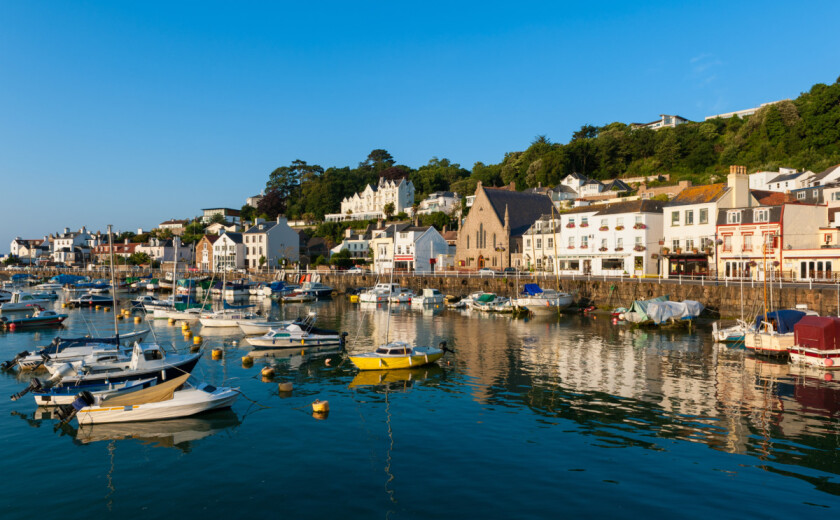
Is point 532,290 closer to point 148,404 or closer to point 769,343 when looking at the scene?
point 769,343

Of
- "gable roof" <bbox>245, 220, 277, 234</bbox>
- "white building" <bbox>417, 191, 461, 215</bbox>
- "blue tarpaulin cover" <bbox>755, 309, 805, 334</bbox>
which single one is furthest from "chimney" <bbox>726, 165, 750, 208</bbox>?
"gable roof" <bbox>245, 220, 277, 234</bbox>

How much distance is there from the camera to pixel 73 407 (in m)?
20.9

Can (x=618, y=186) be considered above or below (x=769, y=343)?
above

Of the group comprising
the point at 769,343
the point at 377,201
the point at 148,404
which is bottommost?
Answer: the point at 148,404

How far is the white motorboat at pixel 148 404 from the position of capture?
68.9 ft

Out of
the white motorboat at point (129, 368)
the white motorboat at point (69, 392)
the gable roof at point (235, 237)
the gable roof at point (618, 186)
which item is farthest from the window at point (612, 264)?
the gable roof at point (235, 237)

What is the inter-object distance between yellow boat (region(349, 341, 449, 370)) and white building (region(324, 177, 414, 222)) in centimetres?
11780

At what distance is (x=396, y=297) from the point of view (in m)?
73.1

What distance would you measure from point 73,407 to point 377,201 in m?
138

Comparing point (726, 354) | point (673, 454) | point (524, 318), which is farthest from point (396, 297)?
point (673, 454)

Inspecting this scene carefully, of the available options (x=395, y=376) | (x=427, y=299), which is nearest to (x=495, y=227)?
(x=427, y=299)

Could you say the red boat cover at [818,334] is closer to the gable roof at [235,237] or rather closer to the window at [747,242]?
the window at [747,242]

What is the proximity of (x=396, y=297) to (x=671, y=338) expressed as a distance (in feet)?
129

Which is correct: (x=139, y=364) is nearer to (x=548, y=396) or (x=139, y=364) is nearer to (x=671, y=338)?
(x=548, y=396)
